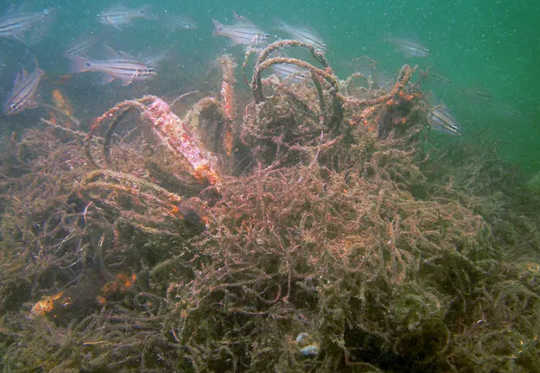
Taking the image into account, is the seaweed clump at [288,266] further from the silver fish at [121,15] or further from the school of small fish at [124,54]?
the silver fish at [121,15]

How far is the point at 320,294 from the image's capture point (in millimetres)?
1686

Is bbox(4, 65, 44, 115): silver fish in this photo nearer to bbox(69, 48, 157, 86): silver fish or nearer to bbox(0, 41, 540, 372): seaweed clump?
bbox(69, 48, 157, 86): silver fish

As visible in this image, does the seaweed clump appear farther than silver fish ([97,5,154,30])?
No

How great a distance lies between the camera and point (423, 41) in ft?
68.7

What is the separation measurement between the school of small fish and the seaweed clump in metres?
1.27

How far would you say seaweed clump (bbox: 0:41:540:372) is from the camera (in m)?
1.67

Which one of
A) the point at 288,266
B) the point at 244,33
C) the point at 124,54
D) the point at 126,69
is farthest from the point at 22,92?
the point at 288,266

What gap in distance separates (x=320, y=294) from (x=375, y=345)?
0.53 meters

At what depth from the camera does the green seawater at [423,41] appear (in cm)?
1402

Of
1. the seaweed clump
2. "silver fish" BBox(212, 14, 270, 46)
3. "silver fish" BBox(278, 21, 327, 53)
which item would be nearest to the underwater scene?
the seaweed clump

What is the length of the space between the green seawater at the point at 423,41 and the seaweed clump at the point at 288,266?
3092 millimetres

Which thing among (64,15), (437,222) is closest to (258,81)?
(437,222)

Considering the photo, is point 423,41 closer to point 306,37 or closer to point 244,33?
point 306,37

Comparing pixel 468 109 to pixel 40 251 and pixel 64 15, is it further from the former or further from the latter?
pixel 64 15
